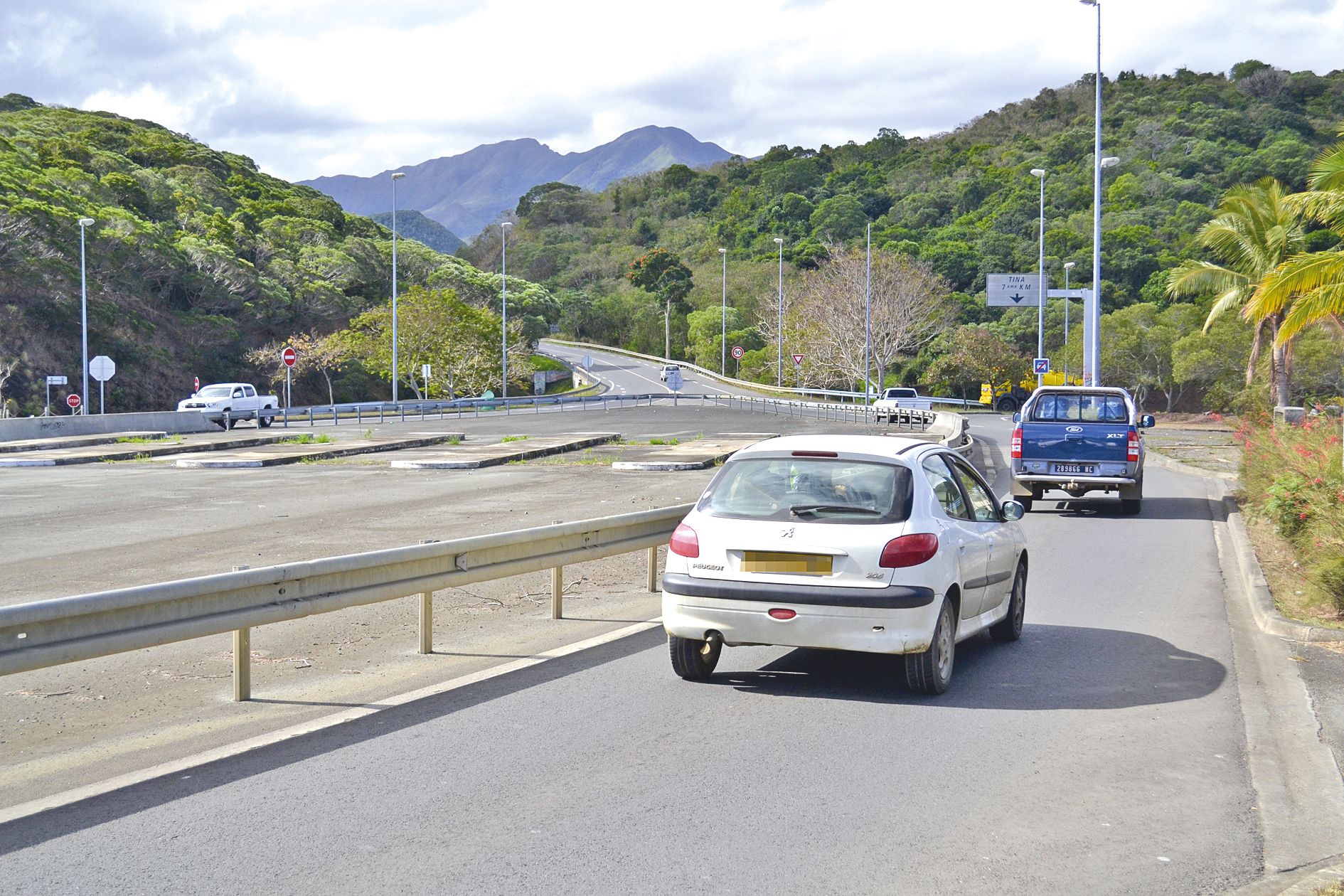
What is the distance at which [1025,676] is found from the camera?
843 cm

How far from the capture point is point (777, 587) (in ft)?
24.7

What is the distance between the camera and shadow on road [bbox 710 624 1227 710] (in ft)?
25.5

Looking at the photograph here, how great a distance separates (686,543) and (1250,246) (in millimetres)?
43548

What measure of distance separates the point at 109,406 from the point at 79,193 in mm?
13112

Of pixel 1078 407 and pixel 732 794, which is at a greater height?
pixel 1078 407

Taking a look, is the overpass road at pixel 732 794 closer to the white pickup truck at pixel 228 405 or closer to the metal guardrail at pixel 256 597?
the metal guardrail at pixel 256 597

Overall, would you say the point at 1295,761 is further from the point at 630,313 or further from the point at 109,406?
the point at 630,313

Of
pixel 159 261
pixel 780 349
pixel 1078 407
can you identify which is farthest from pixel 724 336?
pixel 1078 407

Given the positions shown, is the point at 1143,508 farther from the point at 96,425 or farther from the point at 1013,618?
the point at 96,425

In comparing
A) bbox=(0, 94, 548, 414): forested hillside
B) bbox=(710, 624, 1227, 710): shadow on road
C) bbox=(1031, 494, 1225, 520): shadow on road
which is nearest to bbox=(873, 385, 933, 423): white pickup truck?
bbox=(1031, 494, 1225, 520): shadow on road

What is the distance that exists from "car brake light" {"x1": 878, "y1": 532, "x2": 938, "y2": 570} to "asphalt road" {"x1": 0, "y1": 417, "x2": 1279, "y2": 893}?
2.80 ft

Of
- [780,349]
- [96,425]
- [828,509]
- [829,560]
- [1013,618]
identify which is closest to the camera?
[829,560]

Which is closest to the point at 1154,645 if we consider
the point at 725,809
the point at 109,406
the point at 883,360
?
the point at 725,809

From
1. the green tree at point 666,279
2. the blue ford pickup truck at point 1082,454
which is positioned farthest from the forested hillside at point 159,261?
the blue ford pickup truck at point 1082,454
